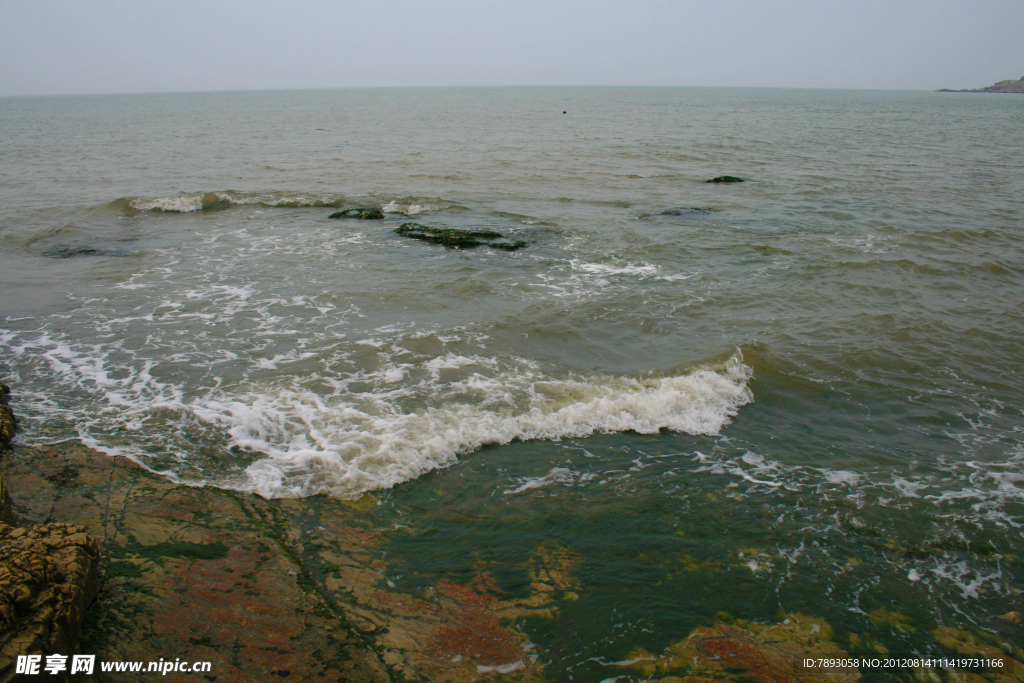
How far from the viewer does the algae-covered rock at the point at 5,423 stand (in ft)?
20.6

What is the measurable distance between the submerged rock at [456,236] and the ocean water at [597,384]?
1.72 ft

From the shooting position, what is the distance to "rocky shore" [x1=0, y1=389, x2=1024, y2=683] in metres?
3.77

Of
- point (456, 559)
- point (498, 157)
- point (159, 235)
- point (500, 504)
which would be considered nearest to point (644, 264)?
point (500, 504)

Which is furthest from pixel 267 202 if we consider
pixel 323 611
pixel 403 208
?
pixel 323 611

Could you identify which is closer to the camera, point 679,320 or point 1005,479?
point 1005,479

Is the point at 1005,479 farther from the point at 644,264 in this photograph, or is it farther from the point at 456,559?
the point at 644,264

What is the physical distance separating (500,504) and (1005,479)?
5.95m

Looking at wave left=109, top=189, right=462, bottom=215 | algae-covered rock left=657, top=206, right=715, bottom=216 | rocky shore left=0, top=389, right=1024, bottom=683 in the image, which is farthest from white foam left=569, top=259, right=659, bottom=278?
rocky shore left=0, top=389, right=1024, bottom=683

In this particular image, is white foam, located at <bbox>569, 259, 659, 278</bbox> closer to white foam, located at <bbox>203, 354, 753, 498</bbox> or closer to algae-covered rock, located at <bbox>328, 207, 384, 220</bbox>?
white foam, located at <bbox>203, 354, 753, 498</bbox>

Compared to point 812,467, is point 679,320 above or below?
above

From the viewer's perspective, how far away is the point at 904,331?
33.3ft

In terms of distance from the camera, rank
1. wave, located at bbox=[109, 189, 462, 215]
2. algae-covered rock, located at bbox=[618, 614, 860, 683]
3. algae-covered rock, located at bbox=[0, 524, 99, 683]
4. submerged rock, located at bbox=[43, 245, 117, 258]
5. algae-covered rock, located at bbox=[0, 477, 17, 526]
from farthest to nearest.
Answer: wave, located at bbox=[109, 189, 462, 215] < submerged rock, located at bbox=[43, 245, 117, 258] < algae-covered rock, located at bbox=[0, 477, 17, 526] < algae-covered rock, located at bbox=[618, 614, 860, 683] < algae-covered rock, located at bbox=[0, 524, 99, 683]

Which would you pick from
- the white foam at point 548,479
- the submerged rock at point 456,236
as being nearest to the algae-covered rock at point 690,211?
the submerged rock at point 456,236

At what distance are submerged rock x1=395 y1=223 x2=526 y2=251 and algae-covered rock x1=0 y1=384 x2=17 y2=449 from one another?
406 inches
